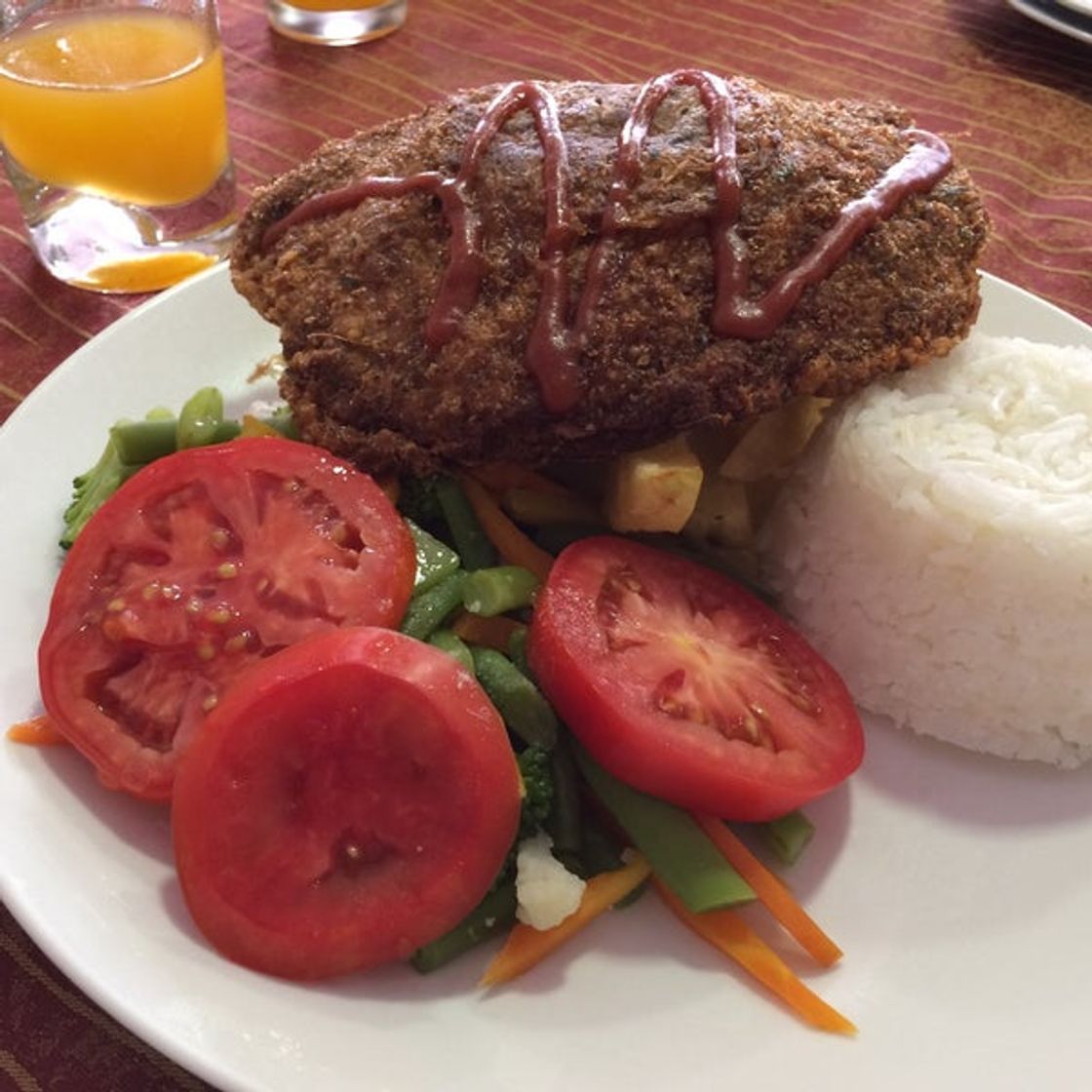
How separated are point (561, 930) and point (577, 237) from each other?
1.21 meters

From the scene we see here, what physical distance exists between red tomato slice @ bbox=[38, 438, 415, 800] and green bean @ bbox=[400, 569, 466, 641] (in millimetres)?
43

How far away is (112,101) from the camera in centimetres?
329

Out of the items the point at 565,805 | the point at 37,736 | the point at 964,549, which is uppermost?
the point at 964,549

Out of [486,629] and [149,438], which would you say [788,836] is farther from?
[149,438]

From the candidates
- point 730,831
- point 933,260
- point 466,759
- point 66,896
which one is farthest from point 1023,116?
point 66,896

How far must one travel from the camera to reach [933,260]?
7.88ft

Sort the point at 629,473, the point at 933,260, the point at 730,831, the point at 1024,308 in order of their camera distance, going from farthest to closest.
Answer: the point at 1024,308
the point at 933,260
the point at 629,473
the point at 730,831

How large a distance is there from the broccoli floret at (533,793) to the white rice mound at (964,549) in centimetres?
74

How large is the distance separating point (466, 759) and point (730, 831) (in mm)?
519

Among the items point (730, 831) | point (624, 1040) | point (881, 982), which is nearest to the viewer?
point (624, 1040)

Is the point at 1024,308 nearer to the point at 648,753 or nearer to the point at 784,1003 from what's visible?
the point at 648,753

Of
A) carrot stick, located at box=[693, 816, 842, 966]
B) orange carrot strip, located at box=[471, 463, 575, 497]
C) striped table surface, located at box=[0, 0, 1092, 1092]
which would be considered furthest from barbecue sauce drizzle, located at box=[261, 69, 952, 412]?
striped table surface, located at box=[0, 0, 1092, 1092]

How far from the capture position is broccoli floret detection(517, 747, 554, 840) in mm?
2004

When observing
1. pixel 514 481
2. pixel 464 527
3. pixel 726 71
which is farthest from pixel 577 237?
pixel 726 71
